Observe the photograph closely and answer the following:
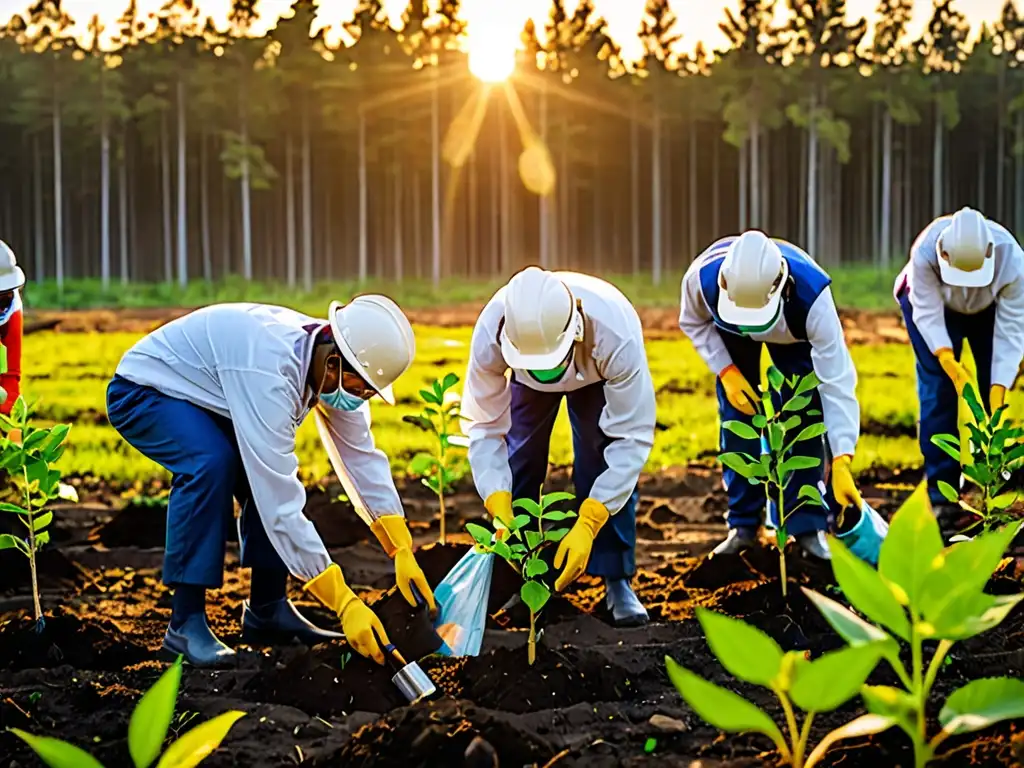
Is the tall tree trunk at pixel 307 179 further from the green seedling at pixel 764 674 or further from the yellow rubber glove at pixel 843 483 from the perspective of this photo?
the green seedling at pixel 764 674

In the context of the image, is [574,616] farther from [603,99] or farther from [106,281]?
[603,99]

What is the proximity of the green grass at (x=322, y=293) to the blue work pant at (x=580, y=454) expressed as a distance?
1709cm

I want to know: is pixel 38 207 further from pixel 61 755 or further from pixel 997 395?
pixel 61 755

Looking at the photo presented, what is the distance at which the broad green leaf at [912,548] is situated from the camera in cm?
175

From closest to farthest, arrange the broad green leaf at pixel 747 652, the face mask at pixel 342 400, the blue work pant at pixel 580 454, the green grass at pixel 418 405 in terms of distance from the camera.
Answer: the broad green leaf at pixel 747 652, the face mask at pixel 342 400, the blue work pant at pixel 580 454, the green grass at pixel 418 405

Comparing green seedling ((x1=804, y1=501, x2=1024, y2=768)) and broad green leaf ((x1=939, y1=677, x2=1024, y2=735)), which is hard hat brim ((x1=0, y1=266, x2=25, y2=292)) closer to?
green seedling ((x1=804, y1=501, x2=1024, y2=768))

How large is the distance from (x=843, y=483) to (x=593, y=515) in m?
0.98

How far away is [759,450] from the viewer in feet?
16.1

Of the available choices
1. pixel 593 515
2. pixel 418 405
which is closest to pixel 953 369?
pixel 593 515

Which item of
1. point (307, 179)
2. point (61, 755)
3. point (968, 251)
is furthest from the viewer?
point (307, 179)

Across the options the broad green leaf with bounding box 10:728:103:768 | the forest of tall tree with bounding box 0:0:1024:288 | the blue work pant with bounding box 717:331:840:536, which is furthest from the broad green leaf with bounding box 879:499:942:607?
the forest of tall tree with bounding box 0:0:1024:288

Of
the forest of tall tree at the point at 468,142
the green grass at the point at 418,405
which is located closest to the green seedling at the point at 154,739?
the green grass at the point at 418,405

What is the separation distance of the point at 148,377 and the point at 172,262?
96.5ft

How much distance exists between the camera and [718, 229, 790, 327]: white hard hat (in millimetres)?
4297
